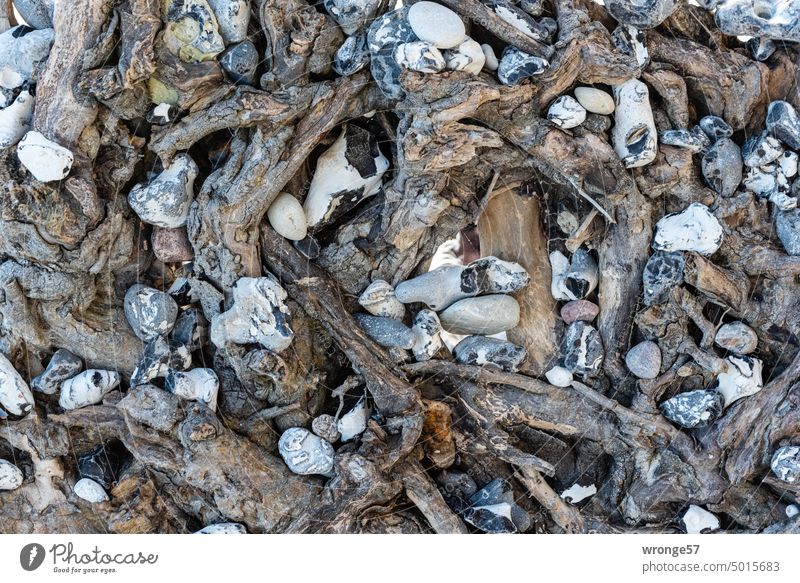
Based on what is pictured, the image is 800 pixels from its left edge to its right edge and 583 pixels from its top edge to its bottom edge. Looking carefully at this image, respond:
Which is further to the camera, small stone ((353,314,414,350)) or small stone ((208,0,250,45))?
small stone ((353,314,414,350))

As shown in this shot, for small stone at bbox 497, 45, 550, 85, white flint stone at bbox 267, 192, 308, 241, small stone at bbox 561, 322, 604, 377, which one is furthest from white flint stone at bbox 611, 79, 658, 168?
white flint stone at bbox 267, 192, 308, 241

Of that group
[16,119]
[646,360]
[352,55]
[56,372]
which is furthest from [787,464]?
[16,119]

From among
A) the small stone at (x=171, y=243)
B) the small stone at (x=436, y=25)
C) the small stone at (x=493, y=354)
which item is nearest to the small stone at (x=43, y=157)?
the small stone at (x=171, y=243)

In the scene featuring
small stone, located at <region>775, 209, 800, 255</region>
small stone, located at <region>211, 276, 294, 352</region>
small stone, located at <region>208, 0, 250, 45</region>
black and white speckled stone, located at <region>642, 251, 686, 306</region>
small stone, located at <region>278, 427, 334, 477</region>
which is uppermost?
small stone, located at <region>208, 0, 250, 45</region>

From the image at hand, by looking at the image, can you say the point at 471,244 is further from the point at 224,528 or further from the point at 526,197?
the point at 224,528

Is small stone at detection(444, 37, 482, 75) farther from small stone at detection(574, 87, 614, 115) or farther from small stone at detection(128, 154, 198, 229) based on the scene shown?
small stone at detection(128, 154, 198, 229)

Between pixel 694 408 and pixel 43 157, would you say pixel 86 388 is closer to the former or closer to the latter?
pixel 43 157

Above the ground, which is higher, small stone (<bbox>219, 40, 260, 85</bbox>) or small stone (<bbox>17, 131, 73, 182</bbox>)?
small stone (<bbox>219, 40, 260, 85</bbox>)
